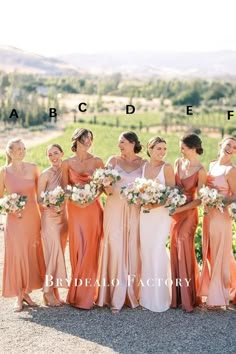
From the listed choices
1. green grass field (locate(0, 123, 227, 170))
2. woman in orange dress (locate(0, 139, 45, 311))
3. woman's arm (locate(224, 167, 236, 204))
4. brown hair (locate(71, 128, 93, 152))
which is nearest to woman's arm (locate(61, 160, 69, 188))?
brown hair (locate(71, 128, 93, 152))

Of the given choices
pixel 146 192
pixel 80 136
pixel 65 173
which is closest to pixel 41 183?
pixel 65 173

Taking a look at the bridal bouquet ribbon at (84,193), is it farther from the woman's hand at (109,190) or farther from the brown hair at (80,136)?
the brown hair at (80,136)

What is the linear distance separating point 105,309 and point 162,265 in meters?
0.99

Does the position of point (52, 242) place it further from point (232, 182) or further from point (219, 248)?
point (232, 182)

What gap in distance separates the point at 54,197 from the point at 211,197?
2.07 meters

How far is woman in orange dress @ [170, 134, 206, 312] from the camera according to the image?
28.1 ft

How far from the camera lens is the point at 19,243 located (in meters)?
8.80

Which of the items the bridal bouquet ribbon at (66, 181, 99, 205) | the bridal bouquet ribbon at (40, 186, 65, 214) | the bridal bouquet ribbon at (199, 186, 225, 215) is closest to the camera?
the bridal bouquet ribbon at (199, 186, 225, 215)

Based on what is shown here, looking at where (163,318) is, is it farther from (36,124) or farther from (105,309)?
(36,124)

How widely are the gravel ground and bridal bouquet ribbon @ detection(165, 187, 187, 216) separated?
1449mm

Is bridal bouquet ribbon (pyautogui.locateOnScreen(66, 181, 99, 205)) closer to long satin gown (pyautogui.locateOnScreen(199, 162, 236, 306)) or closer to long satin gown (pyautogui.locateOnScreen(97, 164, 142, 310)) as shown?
long satin gown (pyautogui.locateOnScreen(97, 164, 142, 310))

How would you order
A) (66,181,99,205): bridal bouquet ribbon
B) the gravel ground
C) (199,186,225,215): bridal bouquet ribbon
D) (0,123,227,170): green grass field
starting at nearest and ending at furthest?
the gravel ground
(199,186,225,215): bridal bouquet ribbon
(66,181,99,205): bridal bouquet ribbon
(0,123,227,170): green grass field

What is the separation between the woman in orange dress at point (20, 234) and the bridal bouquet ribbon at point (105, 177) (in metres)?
1.00

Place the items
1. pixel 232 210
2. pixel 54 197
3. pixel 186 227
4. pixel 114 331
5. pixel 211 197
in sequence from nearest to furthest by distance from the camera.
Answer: pixel 114 331, pixel 211 197, pixel 232 210, pixel 54 197, pixel 186 227
